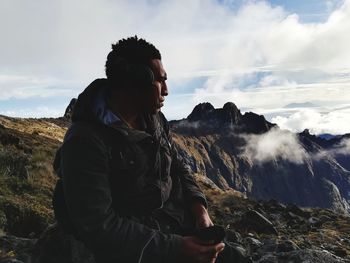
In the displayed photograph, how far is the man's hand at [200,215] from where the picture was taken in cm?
475

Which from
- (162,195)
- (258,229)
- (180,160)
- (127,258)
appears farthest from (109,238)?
(258,229)

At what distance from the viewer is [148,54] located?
4.19 meters

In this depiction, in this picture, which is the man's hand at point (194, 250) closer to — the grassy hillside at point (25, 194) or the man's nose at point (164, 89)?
the man's nose at point (164, 89)

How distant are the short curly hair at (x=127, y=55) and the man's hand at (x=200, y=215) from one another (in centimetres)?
175

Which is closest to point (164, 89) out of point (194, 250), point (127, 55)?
point (127, 55)

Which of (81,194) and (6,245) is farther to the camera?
(6,245)

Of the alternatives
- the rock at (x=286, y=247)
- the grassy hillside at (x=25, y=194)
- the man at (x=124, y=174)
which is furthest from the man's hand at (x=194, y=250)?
the grassy hillside at (x=25, y=194)

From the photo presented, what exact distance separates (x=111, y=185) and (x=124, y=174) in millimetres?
151

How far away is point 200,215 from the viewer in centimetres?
481

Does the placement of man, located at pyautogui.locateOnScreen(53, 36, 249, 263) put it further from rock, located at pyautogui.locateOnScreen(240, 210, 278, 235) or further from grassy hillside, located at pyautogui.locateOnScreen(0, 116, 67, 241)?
rock, located at pyautogui.locateOnScreen(240, 210, 278, 235)

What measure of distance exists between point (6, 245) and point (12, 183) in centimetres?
647

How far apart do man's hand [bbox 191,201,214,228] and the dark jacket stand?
0.31 m

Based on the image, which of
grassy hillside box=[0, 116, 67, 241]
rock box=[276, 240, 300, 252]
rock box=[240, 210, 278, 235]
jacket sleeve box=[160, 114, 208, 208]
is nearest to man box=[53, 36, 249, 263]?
jacket sleeve box=[160, 114, 208, 208]

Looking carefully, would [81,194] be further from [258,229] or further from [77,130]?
[258,229]
